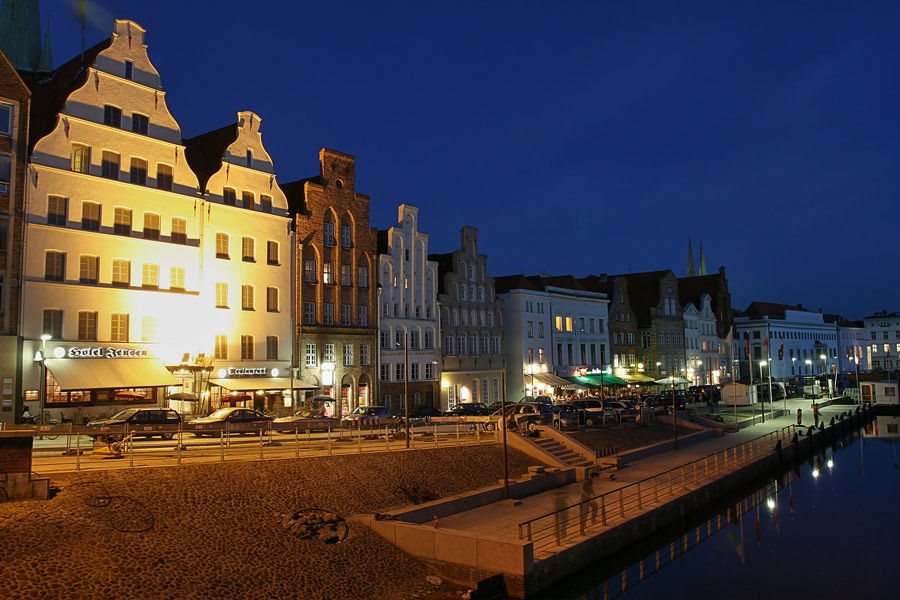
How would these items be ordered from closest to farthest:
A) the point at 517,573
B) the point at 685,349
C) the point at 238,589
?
the point at 238,589 → the point at 517,573 → the point at 685,349

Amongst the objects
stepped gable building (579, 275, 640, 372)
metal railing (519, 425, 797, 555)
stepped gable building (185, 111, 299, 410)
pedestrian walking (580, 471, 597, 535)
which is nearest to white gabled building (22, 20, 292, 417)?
stepped gable building (185, 111, 299, 410)

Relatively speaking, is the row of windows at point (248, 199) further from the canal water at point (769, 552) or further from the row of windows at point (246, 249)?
the canal water at point (769, 552)

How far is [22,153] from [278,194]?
1625 centimetres

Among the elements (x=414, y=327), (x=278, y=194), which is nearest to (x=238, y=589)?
(x=278, y=194)

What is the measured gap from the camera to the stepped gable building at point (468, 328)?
6328 centimetres

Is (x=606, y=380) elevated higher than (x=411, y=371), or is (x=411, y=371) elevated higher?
(x=411, y=371)

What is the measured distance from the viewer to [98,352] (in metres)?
38.8

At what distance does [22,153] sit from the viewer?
121 ft

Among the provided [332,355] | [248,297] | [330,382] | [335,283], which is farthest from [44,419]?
[335,283]

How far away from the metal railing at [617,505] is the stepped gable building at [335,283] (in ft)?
83.8

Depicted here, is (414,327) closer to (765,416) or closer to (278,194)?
(278,194)

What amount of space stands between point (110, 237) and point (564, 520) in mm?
29236

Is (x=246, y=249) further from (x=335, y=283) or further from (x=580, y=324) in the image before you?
(x=580, y=324)

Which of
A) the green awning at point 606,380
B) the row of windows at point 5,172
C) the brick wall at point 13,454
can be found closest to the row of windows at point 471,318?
the green awning at point 606,380
